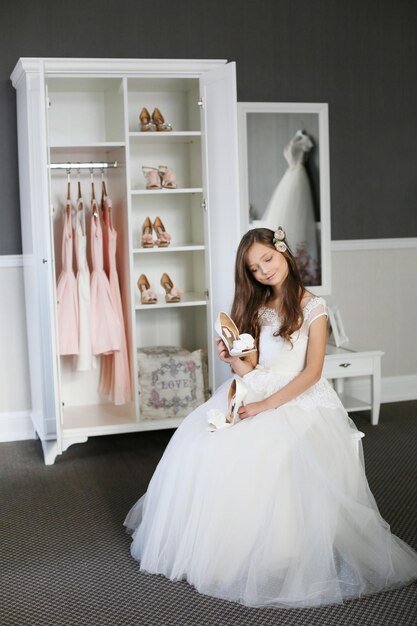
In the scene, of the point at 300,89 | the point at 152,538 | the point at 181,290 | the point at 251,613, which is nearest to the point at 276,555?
→ the point at 251,613

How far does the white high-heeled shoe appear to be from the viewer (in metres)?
2.96

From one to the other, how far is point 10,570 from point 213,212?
2.25 meters

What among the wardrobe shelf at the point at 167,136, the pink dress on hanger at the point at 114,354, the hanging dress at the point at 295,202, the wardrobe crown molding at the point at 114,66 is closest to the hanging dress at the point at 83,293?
the pink dress on hanger at the point at 114,354

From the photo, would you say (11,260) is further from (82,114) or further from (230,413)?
(230,413)

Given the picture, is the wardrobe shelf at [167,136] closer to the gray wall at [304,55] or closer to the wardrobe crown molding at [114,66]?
the wardrobe crown molding at [114,66]

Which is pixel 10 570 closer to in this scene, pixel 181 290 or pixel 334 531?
pixel 334 531

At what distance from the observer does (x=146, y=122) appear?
15.9 ft

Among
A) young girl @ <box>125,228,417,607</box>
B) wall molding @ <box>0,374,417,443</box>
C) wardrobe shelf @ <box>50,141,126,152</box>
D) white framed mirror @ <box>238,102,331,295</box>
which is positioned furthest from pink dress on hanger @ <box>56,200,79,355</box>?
wall molding @ <box>0,374,417,443</box>

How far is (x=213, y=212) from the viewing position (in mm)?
4570

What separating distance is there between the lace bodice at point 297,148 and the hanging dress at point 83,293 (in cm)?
144

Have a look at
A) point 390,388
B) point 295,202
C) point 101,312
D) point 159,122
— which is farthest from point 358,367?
point 159,122

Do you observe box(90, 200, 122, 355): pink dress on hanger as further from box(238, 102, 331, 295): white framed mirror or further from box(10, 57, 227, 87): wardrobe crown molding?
box(238, 102, 331, 295): white framed mirror

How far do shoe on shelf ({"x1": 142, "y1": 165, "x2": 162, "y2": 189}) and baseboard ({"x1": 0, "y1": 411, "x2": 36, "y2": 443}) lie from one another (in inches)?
62.6

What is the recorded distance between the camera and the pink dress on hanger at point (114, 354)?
15.6ft
